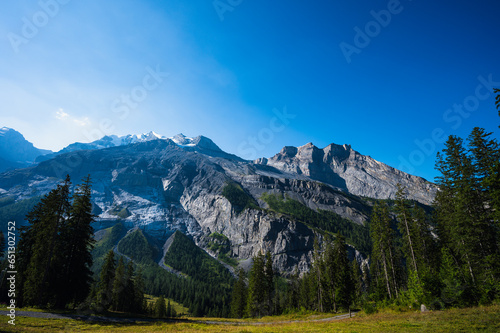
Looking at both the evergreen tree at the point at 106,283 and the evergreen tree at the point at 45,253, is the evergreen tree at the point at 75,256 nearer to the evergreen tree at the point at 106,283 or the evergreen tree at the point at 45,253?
the evergreen tree at the point at 45,253

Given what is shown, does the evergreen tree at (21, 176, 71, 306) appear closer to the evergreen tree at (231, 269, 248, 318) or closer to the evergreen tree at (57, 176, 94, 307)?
the evergreen tree at (57, 176, 94, 307)

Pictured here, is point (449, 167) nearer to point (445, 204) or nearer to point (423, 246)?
point (445, 204)

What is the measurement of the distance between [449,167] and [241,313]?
2613 inches

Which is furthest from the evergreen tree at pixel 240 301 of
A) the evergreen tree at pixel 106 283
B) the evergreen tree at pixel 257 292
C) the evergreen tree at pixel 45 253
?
the evergreen tree at pixel 45 253

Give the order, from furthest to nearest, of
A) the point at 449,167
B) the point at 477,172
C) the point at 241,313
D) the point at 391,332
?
the point at 241,313 < the point at 449,167 < the point at 477,172 < the point at 391,332

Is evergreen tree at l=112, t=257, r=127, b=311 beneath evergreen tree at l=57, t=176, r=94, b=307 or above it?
beneath

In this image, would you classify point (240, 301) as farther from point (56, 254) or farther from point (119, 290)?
point (56, 254)

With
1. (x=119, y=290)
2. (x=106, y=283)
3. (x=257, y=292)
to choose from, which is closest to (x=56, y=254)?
(x=106, y=283)

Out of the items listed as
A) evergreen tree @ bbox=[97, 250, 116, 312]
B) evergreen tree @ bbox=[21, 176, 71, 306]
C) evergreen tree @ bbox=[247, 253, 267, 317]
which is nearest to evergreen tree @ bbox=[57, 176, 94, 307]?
evergreen tree @ bbox=[21, 176, 71, 306]

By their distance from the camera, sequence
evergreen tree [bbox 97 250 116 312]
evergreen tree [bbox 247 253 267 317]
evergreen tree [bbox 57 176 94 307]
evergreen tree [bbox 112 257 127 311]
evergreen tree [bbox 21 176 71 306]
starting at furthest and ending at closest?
evergreen tree [bbox 247 253 267 317]
evergreen tree [bbox 112 257 127 311]
evergreen tree [bbox 97 250 116 312]
evergreen tree [bbox 57 176 94 307]
evergreen tree [bbox 21 176 71 306]

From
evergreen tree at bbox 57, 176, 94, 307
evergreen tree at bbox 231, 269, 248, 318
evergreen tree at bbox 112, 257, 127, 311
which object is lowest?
evergreen tree at bbox 231, 269, 248, 318

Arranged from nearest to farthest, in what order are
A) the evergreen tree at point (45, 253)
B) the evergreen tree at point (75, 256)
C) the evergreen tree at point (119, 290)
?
the evergreen tree at point (45, 253) → the evergreen tree at point (75, 256) → the evergreen tree at point (119, 290)

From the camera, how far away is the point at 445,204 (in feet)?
126

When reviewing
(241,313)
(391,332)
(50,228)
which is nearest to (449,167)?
(391,332)
